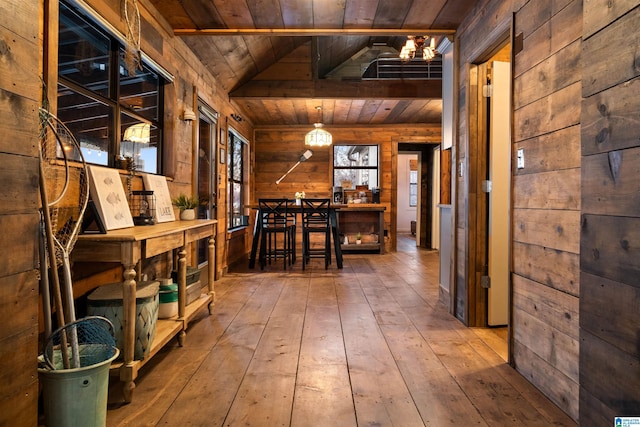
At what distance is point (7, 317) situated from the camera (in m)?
1.19

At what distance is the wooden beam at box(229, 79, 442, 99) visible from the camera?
544cm

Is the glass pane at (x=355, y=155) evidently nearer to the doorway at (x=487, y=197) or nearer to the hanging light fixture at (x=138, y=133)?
→ the doorway at (x=487, y=197)

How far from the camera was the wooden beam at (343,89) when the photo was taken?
544 cm

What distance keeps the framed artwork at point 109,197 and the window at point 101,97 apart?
0.18 m

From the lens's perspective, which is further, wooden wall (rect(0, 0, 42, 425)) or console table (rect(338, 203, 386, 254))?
console table (rect(338, 203, 386, 254))

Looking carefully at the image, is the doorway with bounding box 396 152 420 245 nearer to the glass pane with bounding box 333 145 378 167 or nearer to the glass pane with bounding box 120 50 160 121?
the glass pane with bounding box 333 145 378 167

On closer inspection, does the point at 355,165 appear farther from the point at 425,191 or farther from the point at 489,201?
the point at 489,201

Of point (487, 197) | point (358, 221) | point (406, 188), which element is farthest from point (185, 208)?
point (406, 188)

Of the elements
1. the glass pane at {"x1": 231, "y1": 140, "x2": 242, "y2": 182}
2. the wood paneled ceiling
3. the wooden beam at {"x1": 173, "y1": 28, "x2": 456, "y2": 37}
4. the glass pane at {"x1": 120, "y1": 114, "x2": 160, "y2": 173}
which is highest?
the wood paneled ceiling

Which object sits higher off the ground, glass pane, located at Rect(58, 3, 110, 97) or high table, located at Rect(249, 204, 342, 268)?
glass pane, located at Rect(58, 3, 110, 97)

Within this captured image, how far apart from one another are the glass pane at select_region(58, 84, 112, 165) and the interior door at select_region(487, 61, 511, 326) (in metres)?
2.65

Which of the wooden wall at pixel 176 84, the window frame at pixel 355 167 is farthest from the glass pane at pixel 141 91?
the window frame at pixel 355 167

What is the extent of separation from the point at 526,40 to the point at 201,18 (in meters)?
2.34

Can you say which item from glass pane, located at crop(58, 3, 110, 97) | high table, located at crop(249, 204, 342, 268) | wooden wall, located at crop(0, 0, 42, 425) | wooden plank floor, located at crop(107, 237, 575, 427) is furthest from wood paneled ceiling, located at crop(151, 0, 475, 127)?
wooden plank floor, located at crop(107, 237, 575, 427)
